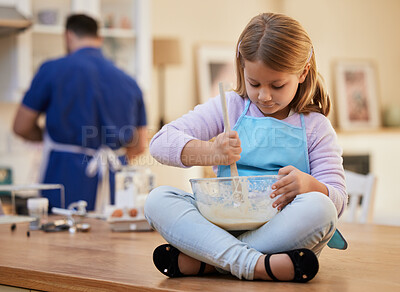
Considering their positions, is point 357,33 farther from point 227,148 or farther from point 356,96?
point 227,148

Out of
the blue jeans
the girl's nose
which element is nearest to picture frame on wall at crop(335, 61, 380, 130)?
the girl's nose

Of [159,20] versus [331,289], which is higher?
[159,20]

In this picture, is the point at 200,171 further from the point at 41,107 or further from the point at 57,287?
the point at 57,287

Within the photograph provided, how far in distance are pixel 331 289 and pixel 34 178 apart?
9.56ft

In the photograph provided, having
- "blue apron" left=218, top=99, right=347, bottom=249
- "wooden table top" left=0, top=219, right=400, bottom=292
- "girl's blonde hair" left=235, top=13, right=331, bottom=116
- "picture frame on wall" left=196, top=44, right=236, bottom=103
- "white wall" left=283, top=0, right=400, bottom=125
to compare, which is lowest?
"wooden table top" left=0, top=219, right=400, bottom=292

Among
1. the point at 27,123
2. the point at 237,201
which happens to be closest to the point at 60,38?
the point at 27,123

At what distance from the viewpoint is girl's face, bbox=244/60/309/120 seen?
1.05 meters

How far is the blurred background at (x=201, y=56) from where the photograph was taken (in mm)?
3422

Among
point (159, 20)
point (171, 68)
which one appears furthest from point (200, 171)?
point (159, 20)

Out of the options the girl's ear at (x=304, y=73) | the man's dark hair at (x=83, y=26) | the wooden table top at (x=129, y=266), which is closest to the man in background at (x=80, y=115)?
the man's dark hair at (x=83, y=26)

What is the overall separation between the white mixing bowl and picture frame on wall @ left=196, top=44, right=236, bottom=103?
376 cm

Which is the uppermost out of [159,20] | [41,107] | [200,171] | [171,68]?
[159,20]

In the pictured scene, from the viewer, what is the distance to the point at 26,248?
4.35 ft

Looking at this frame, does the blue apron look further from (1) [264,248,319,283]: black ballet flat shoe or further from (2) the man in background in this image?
(2) the man in background
